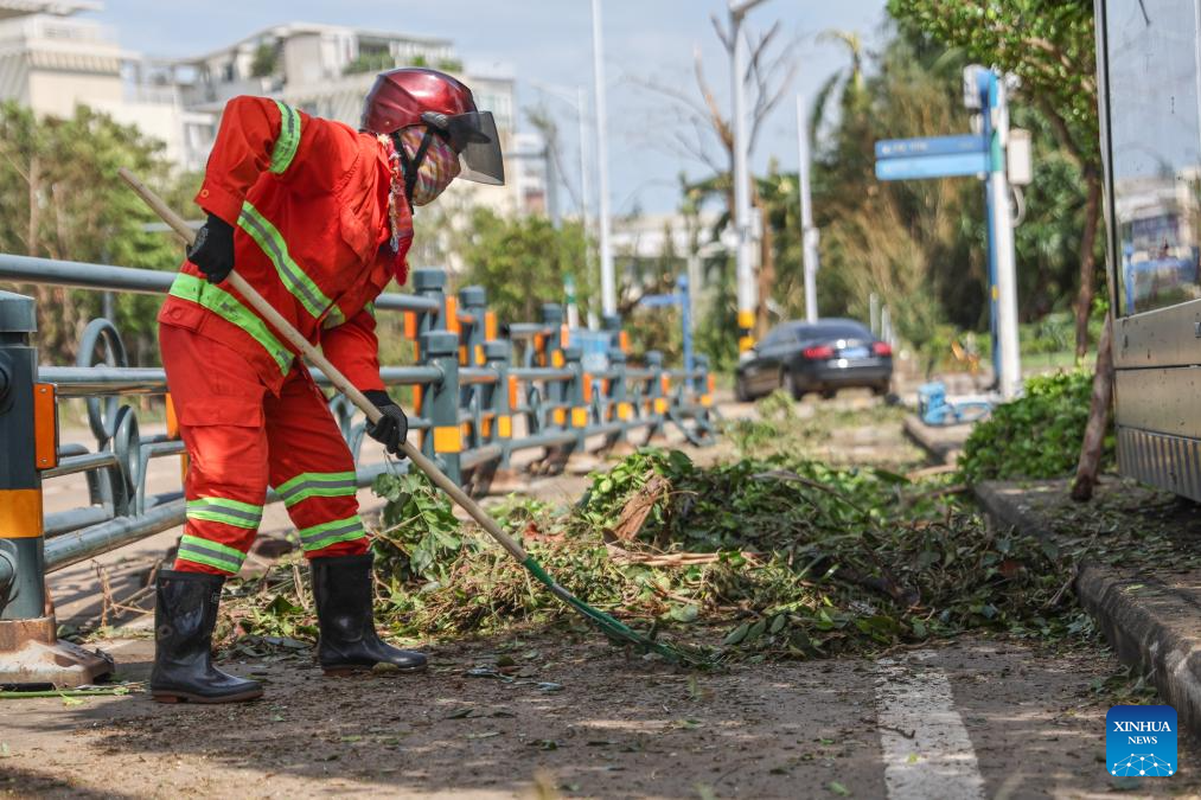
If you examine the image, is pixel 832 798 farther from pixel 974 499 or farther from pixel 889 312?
pixel 889 312

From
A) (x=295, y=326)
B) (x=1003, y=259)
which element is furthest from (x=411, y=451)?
(x=1003, y=259)

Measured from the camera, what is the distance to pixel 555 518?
671cm

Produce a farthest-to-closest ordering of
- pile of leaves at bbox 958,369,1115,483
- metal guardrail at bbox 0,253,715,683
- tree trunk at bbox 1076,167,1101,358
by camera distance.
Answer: tree trunk at bbox 1076,167,1101,358, pile of leaves at bbox 958,369,1115,483, metal guardrail at bbox 0,253,715,683

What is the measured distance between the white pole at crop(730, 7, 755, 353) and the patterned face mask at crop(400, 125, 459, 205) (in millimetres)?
19818

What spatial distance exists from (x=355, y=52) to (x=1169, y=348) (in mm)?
87696

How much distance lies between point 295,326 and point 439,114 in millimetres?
757

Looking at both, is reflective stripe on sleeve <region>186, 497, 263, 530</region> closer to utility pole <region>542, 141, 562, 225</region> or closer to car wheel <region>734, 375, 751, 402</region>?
car wheel <region>734, 375, 751, 402</region>

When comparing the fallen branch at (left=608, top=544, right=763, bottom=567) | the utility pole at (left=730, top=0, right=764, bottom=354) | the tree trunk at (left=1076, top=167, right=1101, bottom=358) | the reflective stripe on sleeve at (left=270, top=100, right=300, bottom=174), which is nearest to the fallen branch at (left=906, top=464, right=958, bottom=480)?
the tree trunk at (left=1076, top=167, right=1101, bottom=358)

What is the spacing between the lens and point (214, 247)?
432 cm

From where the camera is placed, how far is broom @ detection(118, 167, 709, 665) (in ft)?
14.6

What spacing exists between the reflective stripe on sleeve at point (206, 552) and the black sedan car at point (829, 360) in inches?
874

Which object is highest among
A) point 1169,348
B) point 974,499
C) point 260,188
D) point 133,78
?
point 133,78

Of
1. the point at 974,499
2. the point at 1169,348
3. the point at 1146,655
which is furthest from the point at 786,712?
the point at 974,499

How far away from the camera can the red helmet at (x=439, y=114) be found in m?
4.89
